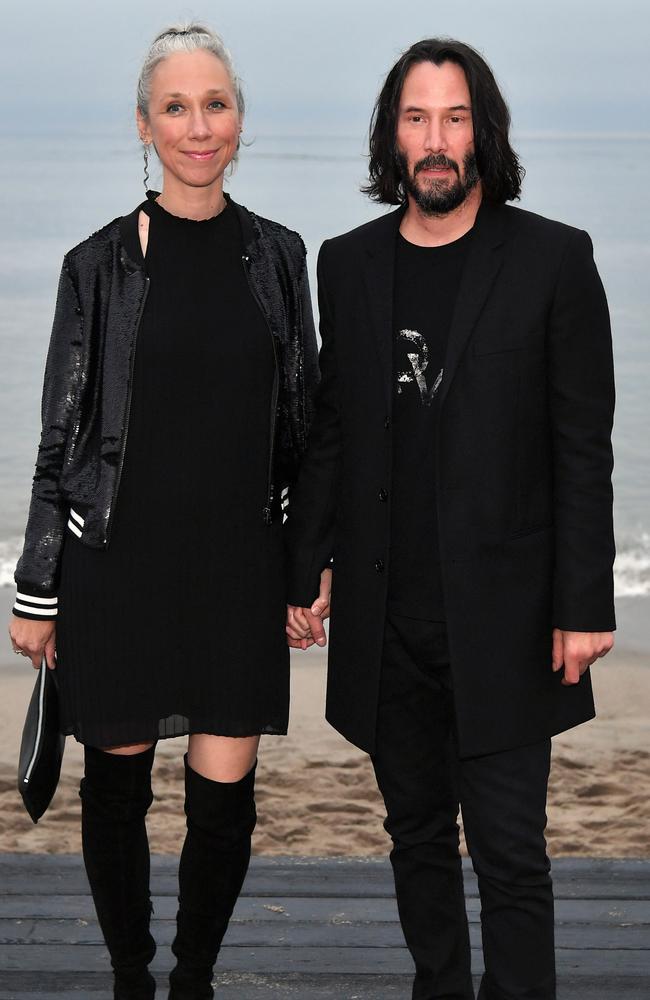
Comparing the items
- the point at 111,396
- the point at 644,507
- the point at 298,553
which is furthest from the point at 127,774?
the point at 644,507

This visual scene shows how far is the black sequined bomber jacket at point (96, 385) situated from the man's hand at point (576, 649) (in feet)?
1.97

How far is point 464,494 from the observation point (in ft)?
8.38

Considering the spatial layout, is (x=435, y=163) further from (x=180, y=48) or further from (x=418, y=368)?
(x=180, y=48)

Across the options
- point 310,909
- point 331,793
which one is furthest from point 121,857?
point 331,793

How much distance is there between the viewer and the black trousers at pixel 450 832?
101 inches

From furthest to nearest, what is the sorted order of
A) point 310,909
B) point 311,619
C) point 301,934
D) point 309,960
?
point 310,909
point 301,934
point 309,960
point 311,619

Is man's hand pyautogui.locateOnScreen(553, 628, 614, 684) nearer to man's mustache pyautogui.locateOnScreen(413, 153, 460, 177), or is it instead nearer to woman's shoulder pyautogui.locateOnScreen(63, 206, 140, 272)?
man's mustache pyautogui.locateOnScreen(413, 153, 460, 177)

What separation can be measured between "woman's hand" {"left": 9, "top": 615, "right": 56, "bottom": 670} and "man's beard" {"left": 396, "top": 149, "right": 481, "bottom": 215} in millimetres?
1070

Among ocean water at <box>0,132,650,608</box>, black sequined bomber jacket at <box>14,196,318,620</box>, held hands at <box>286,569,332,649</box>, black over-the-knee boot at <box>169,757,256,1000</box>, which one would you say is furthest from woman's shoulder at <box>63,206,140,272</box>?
ocean water at <box>0,132,650,608</box>

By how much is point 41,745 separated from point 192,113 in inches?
48.5

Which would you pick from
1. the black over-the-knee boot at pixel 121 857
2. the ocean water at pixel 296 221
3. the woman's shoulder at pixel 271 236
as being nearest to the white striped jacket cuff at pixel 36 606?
the black over-the-knee boot at pixel 121 857

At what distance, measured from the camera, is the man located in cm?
252

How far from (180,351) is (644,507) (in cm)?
771

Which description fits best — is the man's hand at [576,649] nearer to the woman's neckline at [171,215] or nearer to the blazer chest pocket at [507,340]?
the blazer chest pocket at [507,340]
